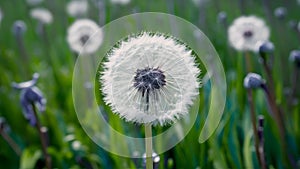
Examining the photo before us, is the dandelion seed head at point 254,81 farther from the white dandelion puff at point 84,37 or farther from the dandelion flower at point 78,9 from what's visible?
the dandelion flower at point 78,9

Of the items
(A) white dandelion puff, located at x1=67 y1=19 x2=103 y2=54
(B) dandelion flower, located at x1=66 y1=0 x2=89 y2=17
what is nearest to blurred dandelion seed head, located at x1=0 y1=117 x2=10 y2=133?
(A) white dandelion puff, located at x1=67 y1=19 x2=103 y2=54

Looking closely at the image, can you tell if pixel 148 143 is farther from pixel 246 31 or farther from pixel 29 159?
pixel 246 31

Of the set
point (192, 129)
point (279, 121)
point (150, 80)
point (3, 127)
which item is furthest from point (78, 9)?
point (150, 80)

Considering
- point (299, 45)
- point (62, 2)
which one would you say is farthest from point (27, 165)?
point (62, 2)

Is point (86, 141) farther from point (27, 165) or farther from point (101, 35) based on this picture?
point (101, 35)

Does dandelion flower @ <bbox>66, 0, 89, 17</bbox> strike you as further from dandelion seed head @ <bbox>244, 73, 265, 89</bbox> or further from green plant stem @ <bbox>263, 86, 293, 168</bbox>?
dandelion seed head @ <bbox>244, 73, 265, 89</bbox>

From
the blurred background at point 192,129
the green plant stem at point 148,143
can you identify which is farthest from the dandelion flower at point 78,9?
the green plant stem at point 148,143
